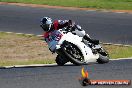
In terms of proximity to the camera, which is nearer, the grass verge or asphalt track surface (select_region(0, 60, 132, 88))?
asphalt track surface (select_region(0, 60, 132, 88))

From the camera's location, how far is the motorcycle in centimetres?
1563

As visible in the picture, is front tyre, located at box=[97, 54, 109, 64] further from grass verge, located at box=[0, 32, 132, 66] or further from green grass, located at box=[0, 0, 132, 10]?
green grass, located at box=[0, 0, 132, 10]

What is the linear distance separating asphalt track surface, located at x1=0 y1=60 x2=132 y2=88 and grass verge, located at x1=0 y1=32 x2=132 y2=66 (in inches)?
115

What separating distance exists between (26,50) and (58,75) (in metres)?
8.28

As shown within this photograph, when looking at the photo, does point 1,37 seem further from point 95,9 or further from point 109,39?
point 95,9

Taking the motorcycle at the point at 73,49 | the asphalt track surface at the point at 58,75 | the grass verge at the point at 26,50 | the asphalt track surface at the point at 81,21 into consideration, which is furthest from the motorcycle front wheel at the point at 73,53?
the asphalt track surface at the point at 81,21

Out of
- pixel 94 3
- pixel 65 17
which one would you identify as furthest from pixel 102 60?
pixel 94 3

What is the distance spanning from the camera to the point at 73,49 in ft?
51.8

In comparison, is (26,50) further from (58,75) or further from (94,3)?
(94,3)

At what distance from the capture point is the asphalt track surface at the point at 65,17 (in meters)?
12.8

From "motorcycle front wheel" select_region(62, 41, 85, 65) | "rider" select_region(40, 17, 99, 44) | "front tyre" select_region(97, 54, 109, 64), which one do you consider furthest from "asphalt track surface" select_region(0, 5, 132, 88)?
"rider" select_region(40, 17, 99, 44)

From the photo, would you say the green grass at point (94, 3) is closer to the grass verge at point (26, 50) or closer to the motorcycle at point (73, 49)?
the grass verge at point (26, 50)

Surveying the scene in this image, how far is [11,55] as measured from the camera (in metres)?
20.5

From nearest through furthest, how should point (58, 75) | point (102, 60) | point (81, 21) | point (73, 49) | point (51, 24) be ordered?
point (58, 75) < point (102, 60) < point (73, 49) < point (51, 24) < point (81, 21)
